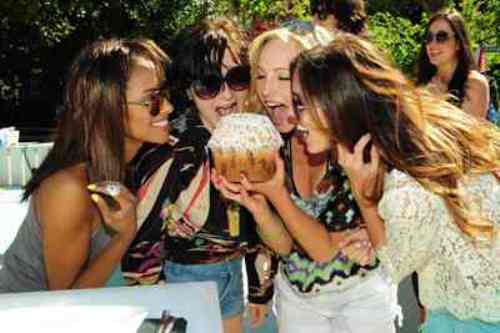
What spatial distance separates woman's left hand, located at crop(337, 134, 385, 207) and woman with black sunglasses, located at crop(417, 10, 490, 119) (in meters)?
2.35

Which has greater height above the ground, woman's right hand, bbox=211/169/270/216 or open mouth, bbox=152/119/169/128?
open mouth, bbox=152/119/169/128

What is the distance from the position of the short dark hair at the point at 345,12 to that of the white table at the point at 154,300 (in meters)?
2.57

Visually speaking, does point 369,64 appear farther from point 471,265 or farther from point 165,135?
point 165,135

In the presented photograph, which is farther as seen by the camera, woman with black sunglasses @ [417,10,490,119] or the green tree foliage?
the green tree foliage

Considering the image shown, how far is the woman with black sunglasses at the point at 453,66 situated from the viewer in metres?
4.15

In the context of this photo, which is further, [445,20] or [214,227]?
[445,20]

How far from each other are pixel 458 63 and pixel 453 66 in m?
0.04

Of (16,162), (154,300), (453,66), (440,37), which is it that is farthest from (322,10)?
(16,162)

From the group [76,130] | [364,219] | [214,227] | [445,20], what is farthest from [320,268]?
[445,20]

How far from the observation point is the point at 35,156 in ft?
23.8

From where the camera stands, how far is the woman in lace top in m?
1.73

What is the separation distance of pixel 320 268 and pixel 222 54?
0.83 metres

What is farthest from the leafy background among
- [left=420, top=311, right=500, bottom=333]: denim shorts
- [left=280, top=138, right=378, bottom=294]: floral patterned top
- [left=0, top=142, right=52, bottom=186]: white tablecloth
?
[left=420, top=311, right=500, bottom=333]: denim shorts

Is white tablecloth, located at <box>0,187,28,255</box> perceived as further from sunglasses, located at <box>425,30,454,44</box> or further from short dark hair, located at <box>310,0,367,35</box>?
sunglasses, located at <box>425,30,454,44</box>
